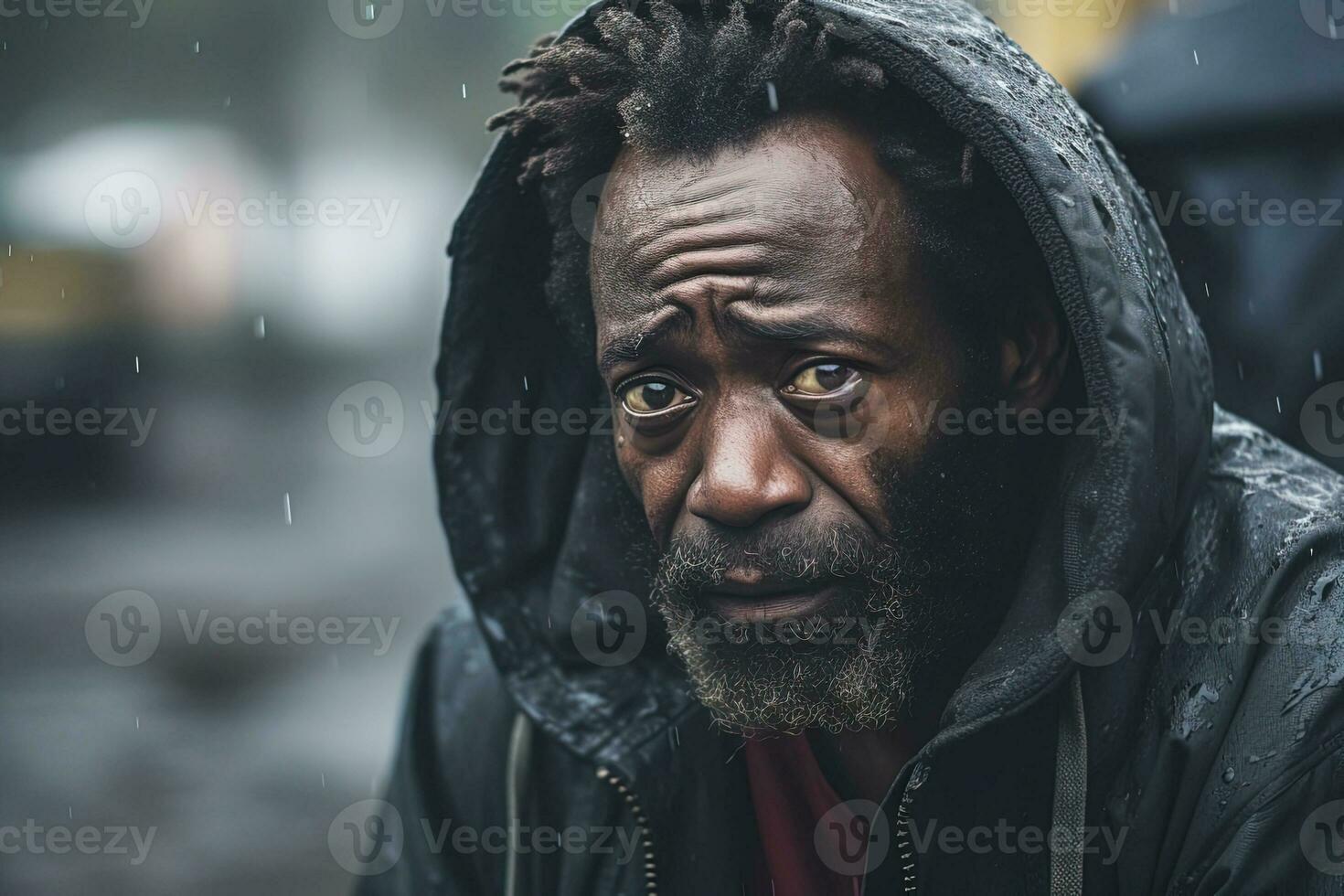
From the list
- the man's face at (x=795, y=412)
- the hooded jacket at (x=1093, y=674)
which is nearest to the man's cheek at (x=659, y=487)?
the man's face at (x=795, y=412)

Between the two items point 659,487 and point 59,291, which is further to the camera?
point 59,291

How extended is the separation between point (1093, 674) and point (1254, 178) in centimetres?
217

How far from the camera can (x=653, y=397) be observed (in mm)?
2064

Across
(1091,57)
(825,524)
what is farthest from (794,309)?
(1091,57)

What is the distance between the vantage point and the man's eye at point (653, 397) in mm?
2050

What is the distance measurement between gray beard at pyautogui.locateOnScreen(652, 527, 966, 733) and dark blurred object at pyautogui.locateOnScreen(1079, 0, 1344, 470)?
185 cm

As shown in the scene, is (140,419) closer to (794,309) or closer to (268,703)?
(268,703)

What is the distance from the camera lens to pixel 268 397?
15.1 meters

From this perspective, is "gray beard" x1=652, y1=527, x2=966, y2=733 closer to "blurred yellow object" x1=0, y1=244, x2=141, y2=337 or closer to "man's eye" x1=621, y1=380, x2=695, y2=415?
"man's eye" x1=621, y1=380, x2=695, y2=415

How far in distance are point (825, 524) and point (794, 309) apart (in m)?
0.32

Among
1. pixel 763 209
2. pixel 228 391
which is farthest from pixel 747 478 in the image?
pixel 228 391

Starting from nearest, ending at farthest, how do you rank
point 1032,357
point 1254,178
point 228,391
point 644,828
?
point 1032,357 < point 644,828 < point 1254,178 < point 228,391

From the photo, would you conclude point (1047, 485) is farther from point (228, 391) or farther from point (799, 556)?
point (228, 391)

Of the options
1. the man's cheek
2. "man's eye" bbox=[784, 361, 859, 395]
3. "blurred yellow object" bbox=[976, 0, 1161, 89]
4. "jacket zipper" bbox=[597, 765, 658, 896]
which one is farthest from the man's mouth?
"blurred yellow object" bbox=[976, 0, 1161, 89]
